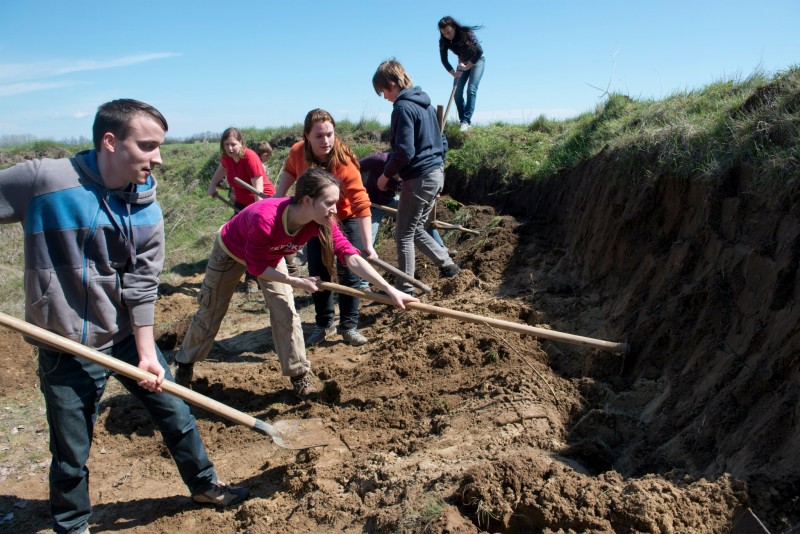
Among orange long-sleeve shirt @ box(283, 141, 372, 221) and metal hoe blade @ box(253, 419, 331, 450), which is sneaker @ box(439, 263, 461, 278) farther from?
metal hoe blade @ box(253, 419, 331, 450)

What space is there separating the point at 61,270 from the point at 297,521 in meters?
1.73

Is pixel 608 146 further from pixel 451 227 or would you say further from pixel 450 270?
pixel 451 227

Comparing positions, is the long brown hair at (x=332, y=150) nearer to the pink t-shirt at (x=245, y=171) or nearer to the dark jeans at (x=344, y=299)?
the dark jeans at (x=344, y=299)

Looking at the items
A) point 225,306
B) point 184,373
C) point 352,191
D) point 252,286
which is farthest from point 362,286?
point 252,286

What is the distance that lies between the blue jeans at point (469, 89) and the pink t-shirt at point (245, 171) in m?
3.73

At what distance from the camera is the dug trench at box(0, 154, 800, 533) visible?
2.82 meters


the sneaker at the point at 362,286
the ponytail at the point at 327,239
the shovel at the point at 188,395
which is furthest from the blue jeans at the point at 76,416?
the sneaker at the point at 362,286

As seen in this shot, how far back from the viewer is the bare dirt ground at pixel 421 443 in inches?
110

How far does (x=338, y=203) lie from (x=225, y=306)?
52.3 inches

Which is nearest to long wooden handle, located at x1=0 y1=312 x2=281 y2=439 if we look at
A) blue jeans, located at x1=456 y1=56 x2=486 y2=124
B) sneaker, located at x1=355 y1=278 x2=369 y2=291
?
sneaker, located at x1=355 y1=278 x2=369 y2=291

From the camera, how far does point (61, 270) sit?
2.76 metres

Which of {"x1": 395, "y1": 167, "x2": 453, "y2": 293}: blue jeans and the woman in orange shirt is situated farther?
{"x1": 395, "y1": 167, "x2": 453, "y2": 293}: blue jeans

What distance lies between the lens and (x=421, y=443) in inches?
152

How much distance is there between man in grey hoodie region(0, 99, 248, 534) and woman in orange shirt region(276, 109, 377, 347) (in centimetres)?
196
